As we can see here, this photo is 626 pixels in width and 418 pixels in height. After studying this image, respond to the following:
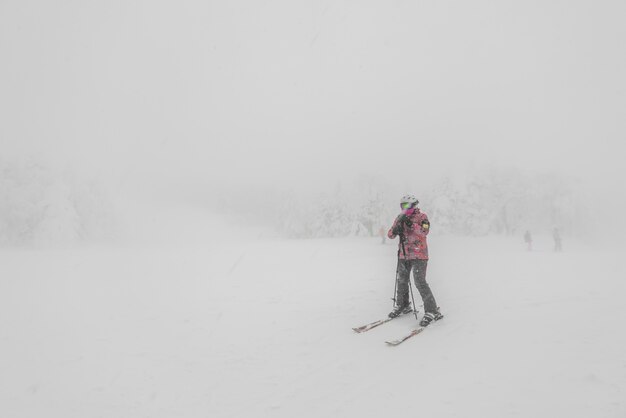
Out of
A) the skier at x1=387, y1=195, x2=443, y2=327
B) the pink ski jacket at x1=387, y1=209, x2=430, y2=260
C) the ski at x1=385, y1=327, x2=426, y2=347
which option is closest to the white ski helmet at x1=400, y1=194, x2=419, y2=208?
the skier at x1=387, y1=195, x2=443, y2=327

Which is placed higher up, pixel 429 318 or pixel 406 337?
pixel 429 318

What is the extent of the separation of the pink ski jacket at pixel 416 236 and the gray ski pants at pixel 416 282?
6.6 inches

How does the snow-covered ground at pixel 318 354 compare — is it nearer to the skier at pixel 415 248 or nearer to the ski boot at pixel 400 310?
the ski boot at pixel 400 310

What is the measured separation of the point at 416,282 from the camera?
23.7 ft

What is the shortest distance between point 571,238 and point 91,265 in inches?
2582

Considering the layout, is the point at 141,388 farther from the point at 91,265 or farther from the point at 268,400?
the point at 91,265

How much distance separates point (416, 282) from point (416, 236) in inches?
40.0

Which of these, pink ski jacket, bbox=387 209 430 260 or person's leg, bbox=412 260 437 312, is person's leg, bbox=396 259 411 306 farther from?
person's leg, bbox=412 260 437 312

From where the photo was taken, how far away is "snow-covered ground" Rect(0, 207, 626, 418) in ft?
14.3

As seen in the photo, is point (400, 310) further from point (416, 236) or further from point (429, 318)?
point (416, 236)

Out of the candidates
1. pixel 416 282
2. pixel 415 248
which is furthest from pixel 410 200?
pixel 416 282

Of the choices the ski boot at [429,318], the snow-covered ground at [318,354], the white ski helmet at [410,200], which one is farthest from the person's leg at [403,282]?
the white ski helmet at [410,200]

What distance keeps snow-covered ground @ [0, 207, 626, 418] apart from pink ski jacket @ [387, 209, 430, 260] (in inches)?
60.5

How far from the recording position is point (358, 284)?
13.1m
